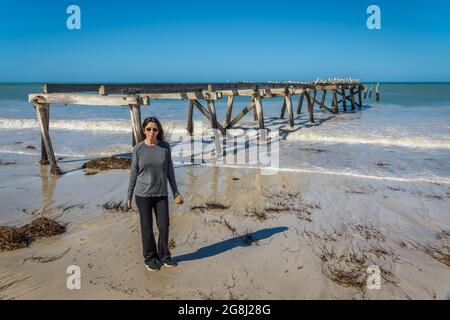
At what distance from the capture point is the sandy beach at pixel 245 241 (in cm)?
363

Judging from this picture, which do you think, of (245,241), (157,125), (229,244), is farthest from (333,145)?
(157,125)

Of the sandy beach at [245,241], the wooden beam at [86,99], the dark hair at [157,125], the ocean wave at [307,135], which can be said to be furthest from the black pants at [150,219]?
the ocean wave at [307,135]

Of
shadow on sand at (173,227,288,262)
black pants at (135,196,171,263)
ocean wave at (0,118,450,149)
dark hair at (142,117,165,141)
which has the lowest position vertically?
shadow on sand at (173,227,288,262)


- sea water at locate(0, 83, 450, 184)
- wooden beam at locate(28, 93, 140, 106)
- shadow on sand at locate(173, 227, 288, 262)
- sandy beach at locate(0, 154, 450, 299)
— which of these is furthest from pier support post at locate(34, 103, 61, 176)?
shadow on sand at locate(173, 227, 288, 262)

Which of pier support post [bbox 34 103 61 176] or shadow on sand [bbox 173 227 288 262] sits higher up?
pier support post [bbox 34 103 61 176]

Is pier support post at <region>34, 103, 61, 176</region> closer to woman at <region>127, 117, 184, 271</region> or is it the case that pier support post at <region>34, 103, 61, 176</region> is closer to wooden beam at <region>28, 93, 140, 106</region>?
wooden beam at <region>28, 93, 140, 106</region>

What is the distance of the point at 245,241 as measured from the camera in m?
4.77

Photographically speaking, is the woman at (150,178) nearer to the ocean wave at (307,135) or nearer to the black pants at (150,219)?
the black pants at (150,219)

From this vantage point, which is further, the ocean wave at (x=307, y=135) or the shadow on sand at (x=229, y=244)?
the ocean wave at (x=307, y=135)

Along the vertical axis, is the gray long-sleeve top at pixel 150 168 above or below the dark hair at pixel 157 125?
below

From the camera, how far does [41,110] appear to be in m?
8.57

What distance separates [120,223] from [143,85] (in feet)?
18.1

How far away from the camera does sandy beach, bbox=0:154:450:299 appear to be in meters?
3.63

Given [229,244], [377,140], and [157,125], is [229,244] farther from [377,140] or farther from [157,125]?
[377,140]
